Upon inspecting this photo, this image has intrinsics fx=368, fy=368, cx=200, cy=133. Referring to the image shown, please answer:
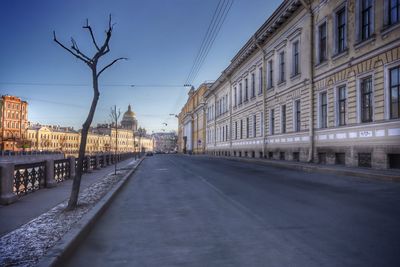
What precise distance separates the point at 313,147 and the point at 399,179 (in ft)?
37.2

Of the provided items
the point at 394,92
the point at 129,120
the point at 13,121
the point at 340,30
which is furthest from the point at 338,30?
the point at 129,120

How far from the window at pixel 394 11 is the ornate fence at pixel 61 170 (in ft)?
52.2

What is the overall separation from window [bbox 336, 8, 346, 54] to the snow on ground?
61.2 feet

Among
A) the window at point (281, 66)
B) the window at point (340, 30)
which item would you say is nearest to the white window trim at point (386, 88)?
the window at point (340, 30)

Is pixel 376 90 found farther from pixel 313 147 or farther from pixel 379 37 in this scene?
pixel 313 147

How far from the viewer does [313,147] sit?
2417 cm

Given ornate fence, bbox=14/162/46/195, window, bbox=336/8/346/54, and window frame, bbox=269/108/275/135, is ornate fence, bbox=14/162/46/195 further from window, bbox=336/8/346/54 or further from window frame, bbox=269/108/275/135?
window frame, bbox=269/108/275/135

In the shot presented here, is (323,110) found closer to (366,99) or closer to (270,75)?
(366,99)

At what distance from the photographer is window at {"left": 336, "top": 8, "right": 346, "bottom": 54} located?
70.5ft

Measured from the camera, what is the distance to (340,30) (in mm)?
22000

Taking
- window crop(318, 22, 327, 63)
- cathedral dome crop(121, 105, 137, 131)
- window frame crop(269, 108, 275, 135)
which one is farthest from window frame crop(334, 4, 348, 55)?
cathedral dome crop(121, 105, 137, 131)

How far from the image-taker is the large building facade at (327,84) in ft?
56.3

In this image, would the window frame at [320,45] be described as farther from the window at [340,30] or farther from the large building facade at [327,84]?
the window at [340,30]

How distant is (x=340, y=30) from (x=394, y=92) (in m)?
6.78
